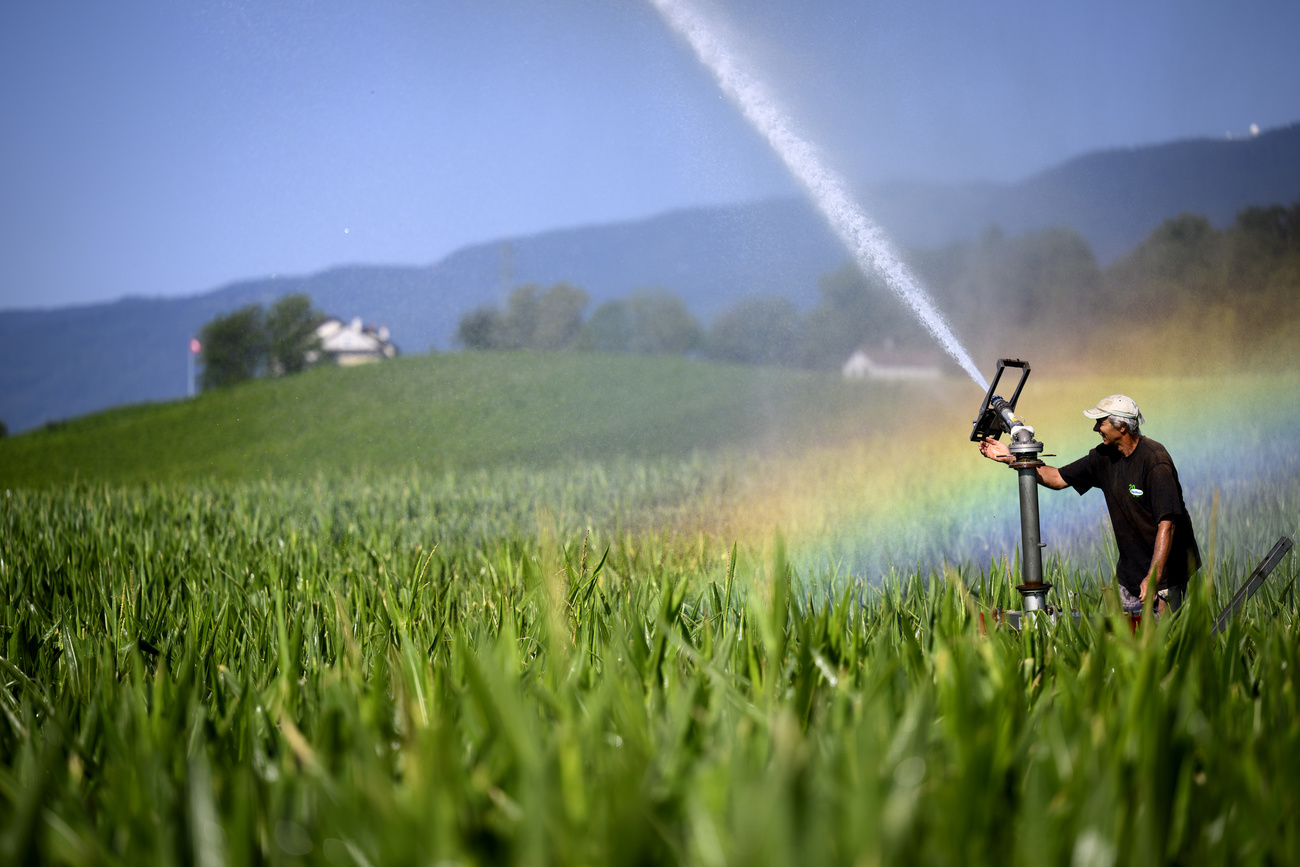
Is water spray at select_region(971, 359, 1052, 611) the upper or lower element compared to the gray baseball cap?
lower

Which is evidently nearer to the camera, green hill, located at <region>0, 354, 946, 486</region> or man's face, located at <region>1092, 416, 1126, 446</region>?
man's face, located at <region>1092, 416, 1126, 446</region>

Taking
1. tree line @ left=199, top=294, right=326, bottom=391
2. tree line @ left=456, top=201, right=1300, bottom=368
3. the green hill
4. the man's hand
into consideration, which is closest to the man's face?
the man's hand

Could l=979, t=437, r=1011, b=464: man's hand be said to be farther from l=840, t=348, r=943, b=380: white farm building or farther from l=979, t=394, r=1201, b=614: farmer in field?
l=840, t=348, r=943, b=380: white farm building

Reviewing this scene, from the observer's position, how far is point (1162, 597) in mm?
3270

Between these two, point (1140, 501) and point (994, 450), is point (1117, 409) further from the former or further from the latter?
point (994, 450)

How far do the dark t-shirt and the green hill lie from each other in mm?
14992

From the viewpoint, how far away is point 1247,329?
1026cm

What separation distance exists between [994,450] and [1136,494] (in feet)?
2.07

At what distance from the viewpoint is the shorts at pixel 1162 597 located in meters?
3.30

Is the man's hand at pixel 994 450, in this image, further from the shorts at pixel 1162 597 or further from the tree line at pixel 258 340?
the tree line at pixel 258 340

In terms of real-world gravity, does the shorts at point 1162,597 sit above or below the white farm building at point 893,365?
below

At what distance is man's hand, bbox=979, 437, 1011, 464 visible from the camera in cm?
313

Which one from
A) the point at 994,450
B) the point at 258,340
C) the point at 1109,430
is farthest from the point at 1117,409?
the point at 258,340

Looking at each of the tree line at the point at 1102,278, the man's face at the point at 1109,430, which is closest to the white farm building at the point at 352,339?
the tree line at the point at 1102,278
